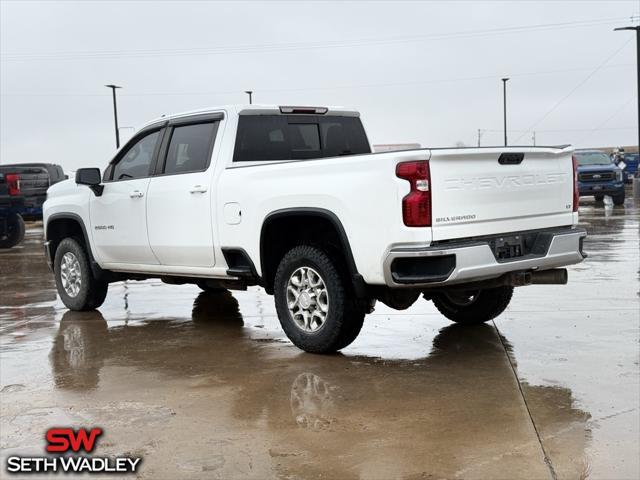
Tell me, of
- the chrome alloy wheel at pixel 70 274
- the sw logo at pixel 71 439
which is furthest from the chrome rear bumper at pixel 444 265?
the chrome alloy wheel at pixel 70 274

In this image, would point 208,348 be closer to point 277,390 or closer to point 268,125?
point 277,390

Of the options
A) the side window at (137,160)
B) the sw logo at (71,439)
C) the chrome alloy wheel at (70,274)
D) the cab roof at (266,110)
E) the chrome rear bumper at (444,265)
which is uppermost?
the cab roof at (266,110)

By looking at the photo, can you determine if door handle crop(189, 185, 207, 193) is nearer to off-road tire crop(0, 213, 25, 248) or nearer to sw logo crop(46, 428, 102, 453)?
sw logo crop(46, 428, 102, 453)

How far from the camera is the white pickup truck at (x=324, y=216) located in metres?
5.92

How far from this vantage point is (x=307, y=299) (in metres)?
6.71

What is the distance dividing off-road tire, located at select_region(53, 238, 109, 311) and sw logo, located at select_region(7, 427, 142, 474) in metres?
4.62

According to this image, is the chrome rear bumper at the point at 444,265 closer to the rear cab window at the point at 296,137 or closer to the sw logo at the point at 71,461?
the rear cab window at the point at 296,137

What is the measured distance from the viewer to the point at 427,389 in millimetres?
5668

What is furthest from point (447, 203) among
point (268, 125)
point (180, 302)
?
point (180, 302)

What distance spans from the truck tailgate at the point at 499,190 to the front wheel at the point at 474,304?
42.8 inches

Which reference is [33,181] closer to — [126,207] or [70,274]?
[70,274]

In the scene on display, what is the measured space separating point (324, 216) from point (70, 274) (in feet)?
14.0

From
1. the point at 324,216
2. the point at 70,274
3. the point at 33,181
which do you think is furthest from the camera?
the point at 33,181

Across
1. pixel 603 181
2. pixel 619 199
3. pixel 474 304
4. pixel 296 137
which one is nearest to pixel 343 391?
pixel 474 304
